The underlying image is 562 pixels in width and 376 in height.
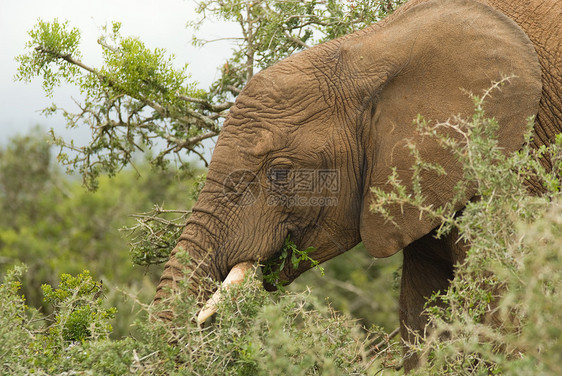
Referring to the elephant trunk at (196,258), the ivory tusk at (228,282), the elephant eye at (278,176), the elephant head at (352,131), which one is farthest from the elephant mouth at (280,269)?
the elephant eye at (278,176)

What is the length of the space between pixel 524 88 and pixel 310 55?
4.09ft

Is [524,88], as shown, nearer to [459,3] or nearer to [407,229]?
[459,3]

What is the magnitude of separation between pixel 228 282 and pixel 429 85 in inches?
61.8

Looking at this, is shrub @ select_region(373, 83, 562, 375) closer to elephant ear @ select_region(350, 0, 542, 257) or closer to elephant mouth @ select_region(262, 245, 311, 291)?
elephant ear @ select_region(350, 0, 542, 257)

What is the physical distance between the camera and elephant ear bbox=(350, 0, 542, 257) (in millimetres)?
4105

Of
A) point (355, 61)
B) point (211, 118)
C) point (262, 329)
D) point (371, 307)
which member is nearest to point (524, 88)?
point (355, 61)

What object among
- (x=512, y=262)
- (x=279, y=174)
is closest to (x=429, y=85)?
(x=279, y=174)

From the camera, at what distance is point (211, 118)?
6.20 metres

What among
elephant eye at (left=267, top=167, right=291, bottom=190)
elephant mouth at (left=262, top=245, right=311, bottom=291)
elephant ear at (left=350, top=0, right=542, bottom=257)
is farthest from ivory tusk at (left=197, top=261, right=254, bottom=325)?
elephant ear at (left=350, top=0, right=542, bottom=257)

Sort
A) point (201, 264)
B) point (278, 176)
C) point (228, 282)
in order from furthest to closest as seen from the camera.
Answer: point (278, 176)
point (201, 264)
point (228, 282)

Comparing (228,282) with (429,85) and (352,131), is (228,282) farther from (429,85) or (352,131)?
(429,85)

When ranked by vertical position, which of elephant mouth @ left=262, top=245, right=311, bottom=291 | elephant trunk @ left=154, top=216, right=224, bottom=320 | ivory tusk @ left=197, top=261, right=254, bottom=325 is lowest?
elephant mouth @ left=262, top=245, right=311, bottom=291

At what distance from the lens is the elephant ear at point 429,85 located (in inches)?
162

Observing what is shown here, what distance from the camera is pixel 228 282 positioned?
405 centimetres
